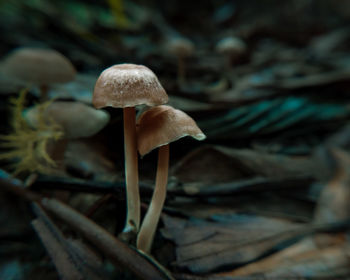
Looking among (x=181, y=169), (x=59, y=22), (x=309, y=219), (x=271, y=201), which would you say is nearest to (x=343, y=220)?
(x=309, y=219)

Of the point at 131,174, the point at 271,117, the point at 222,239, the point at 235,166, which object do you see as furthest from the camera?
the point at 271,117

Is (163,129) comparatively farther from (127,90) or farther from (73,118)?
(73,118)

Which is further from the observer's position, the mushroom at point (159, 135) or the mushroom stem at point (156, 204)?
the mushroom stem at point (156, 204)

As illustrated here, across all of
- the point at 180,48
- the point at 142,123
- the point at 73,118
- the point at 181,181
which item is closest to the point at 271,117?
the point at 181,181

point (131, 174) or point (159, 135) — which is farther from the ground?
point (159, 135)

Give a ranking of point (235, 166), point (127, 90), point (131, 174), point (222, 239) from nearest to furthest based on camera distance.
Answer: point (127, 90)
point (131, 174)
point (222, 239)
point (235, 166)

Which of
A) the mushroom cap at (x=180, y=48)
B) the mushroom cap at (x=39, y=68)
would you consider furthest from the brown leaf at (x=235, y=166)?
the mushroom cap at (x=180, y=48)

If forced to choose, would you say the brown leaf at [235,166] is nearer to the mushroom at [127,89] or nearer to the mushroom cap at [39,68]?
the mushroom at [127,89]

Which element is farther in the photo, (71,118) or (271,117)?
(271,117)
